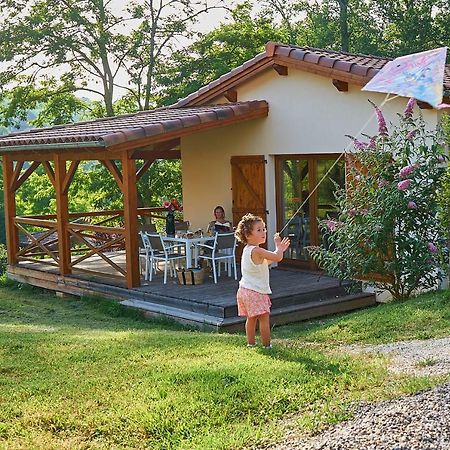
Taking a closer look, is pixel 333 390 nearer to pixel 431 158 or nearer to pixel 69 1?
pixel 431 158

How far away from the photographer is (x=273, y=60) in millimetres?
12719

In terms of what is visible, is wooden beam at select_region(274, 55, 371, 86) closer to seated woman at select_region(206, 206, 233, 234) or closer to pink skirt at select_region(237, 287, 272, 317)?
seated woman at select_region(206, 206, 233, 234)

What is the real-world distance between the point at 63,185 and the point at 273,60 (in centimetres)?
436

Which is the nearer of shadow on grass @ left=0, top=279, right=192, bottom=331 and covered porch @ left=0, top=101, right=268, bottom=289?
shadow on grass @ left=0, top=279, right=192, bottom=331

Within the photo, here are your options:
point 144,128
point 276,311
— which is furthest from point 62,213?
point 276,311

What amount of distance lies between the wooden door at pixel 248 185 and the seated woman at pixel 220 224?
0.44 meters

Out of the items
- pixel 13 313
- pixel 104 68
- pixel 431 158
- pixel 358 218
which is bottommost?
pixel 13 313

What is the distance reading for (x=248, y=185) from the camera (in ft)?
45.0

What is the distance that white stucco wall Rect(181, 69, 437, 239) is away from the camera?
1173 cm

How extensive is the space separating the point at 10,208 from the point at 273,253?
10277 millimetres

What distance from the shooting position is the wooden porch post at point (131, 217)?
1152cm

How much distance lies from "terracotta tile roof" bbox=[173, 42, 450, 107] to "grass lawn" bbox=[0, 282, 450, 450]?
425cm

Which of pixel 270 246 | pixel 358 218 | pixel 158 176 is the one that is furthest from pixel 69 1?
pixel 358 218

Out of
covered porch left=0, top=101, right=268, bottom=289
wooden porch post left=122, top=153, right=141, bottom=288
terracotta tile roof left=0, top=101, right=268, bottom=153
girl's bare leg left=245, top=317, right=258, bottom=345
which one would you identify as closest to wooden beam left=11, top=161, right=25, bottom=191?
covered porch left=0, top=101, right=268, bottom=289
